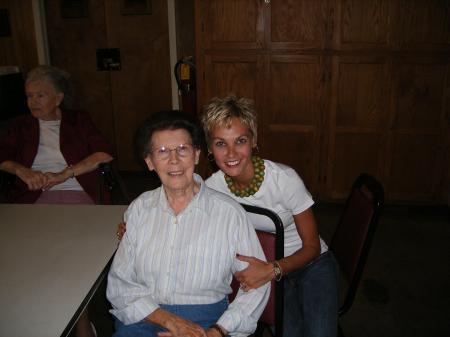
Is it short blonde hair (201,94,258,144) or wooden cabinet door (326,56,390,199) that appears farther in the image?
wooden cabinet door (326,56,390,199)

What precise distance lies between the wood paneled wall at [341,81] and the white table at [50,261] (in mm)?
2136

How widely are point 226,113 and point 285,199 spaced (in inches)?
15.0

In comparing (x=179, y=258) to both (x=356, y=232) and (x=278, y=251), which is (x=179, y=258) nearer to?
(x=278, y=251)

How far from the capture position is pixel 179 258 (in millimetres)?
1245

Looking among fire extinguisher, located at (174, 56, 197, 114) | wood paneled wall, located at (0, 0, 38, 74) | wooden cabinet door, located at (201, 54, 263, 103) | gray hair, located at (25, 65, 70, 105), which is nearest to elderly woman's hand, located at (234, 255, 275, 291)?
gray hair, located at (25, 65, 70, 105)

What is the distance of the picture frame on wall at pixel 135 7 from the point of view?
416 centimetres

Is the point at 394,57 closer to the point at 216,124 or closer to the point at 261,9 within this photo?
the point at 261,9

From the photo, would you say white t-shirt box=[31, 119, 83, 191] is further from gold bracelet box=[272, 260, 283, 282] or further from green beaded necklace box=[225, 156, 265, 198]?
gold bracelet box=[272, 260, 283, 282]

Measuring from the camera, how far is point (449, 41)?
3.21m

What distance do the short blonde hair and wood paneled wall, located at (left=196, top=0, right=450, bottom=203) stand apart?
201 cm

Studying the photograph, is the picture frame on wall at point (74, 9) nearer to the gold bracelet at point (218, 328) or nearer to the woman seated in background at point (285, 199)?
the woman seated in background at point (285, 199)

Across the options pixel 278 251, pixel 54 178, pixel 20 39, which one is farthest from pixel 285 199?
pixel 20 39

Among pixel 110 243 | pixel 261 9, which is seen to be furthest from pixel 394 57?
pixel 110 243

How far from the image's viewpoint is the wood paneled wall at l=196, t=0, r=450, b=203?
3.23m
